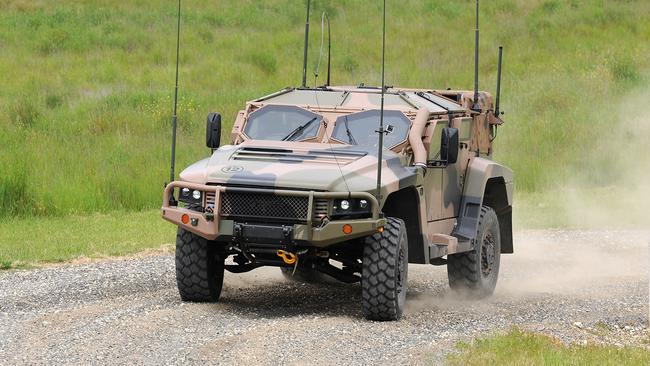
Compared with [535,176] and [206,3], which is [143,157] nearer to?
[535,176]

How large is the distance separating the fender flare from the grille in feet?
8.59

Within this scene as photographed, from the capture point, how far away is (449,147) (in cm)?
1213

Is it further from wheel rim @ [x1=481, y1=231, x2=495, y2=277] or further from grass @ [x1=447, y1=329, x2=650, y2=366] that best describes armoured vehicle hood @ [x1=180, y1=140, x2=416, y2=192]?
wheel rim @ [x1=481, y1=231, x2=495, y2=277]

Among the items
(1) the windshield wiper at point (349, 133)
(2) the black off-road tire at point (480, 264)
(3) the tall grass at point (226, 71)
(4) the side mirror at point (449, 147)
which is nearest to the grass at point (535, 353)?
(4) the side mirror at point (449, 147)

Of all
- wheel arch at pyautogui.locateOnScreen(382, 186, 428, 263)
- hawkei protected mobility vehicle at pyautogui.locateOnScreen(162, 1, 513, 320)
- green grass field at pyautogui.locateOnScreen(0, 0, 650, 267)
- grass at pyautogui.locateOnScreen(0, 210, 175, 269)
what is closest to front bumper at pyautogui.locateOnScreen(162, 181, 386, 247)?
hawkei protected mobility vehicle at pyautogui.locateOnScreen(162, 1, 513, 320)

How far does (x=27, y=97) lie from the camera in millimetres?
27688

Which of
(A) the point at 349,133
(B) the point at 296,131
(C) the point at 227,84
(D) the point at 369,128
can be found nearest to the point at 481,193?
(D) the point at 369,128

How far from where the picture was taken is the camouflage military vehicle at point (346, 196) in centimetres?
1106

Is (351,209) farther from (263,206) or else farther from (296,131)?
(296,131)

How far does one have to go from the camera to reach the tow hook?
11.2 m

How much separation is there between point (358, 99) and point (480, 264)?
6.65 feet

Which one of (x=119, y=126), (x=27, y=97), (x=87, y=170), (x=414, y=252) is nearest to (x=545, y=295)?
(x=414, y=252)

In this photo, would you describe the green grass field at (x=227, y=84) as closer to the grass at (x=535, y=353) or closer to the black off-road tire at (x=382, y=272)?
the black off-road tire at (x=382, y=272)

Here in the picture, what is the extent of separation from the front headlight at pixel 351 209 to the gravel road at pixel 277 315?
2.80 ft
